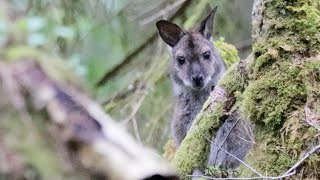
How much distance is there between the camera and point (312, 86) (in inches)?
122

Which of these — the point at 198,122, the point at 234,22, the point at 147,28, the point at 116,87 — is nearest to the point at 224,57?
the point at 234,22

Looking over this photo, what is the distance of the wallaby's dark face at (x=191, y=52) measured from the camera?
600 cm

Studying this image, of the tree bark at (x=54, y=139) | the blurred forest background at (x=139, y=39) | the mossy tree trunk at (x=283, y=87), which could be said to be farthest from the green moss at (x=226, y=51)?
the tree bark at (x=54, y=139)

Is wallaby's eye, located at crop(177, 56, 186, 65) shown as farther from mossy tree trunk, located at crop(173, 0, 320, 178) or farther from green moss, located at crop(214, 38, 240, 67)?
mossy tree trunk, located at crop(173, 0, 320, 178)

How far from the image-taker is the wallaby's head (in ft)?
19.6

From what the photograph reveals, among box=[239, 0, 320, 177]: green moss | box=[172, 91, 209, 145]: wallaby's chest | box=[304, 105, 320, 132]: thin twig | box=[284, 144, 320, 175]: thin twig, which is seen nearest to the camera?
box=[284, 144, 320, 175]: thin twig

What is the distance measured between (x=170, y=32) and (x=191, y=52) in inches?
11.4

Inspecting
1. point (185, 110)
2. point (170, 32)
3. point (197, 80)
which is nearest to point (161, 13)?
point (170, 32)

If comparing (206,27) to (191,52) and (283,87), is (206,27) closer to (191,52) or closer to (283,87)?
(191,52)

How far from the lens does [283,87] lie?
3145 millimetres

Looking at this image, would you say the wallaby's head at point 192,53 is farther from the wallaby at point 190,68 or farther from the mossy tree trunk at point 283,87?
the mossy tree trunk at point 283,87

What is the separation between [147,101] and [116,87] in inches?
38.5

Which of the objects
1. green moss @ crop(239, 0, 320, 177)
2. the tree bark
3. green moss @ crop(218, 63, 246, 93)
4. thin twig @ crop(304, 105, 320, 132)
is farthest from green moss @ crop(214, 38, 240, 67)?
the tree bark

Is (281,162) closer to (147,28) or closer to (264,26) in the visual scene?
(264,26)
